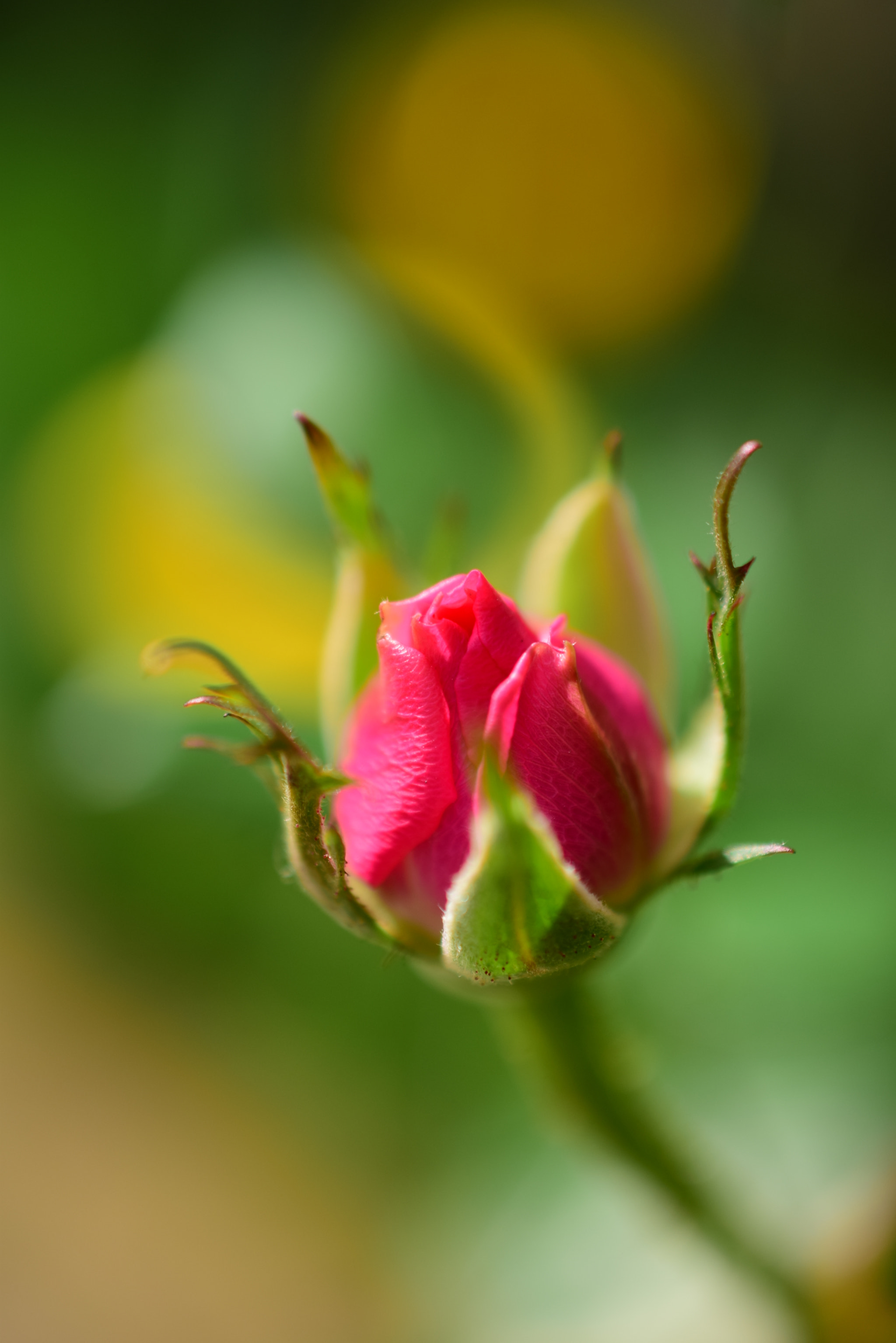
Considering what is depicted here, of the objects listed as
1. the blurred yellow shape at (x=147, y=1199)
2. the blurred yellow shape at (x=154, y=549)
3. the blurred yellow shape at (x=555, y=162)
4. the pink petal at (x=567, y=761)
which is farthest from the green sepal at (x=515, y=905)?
the blurred yellow shape at (x=555, y=162)

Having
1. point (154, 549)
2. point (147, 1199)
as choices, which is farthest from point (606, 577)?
point (147, 1199)

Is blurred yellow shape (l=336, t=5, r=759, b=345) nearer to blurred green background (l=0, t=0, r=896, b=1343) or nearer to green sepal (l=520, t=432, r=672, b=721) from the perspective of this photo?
blurred green background (l=0, t=0, r=896, b=1343)

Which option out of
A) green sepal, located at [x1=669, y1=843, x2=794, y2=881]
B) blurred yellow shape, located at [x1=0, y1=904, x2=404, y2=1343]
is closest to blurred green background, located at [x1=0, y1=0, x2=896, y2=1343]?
blurred yellow shape, located at [x1=0, y1=904, x2=404, y2=1343]

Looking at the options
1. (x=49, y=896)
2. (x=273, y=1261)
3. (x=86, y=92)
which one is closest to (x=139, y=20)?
(x=86, y=92)

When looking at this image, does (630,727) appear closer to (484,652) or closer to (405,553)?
(484,652)

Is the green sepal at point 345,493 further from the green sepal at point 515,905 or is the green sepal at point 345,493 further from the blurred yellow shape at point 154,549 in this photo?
the blurred yellow shape at point 154,549
